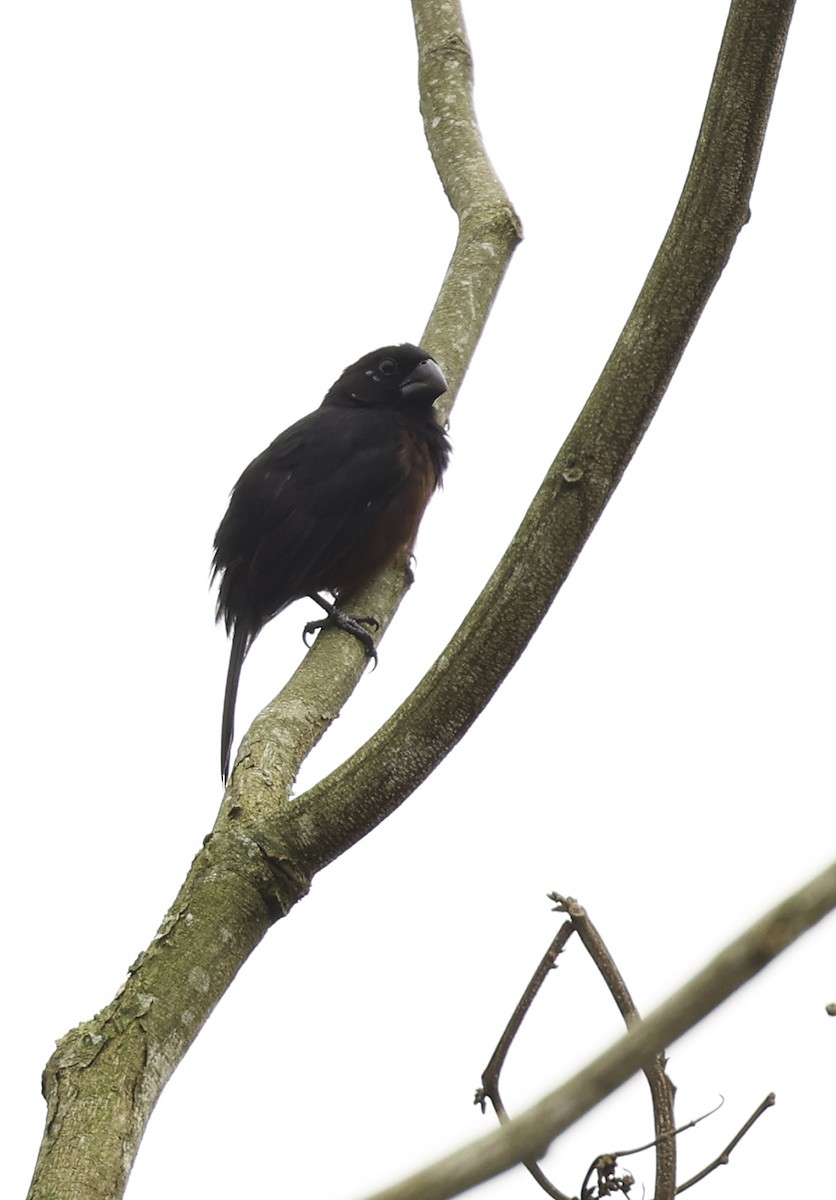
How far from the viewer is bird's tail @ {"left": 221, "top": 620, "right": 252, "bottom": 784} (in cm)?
→ 433

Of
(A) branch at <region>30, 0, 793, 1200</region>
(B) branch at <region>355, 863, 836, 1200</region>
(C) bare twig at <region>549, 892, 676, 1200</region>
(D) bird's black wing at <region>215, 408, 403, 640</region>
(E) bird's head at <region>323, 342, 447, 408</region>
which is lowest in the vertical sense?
(B) branch at <region>355, 863, 836, 1200</region>

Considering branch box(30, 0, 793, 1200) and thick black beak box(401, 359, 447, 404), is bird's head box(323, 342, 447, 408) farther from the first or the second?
branch box(30, 0, 793, 1200)

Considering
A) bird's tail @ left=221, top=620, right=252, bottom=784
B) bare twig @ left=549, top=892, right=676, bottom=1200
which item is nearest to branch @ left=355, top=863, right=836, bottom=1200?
bare twig @ left=549, top=892, right=676, bottom=1200

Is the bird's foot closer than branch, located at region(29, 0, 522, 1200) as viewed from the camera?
No

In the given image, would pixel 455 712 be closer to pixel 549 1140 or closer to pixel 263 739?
pixel 263 739

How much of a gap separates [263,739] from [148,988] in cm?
90

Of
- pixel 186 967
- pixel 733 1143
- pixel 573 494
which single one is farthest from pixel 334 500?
pixel 733 1143

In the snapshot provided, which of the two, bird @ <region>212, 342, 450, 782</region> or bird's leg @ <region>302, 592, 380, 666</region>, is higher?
bird @ <region>212, 342, 450, 782</region>

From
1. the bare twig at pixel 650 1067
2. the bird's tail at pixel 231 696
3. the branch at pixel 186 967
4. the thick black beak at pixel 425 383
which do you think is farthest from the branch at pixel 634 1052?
Answer: the thick black beak at pixel 425 383

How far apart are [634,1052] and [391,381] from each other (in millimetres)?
4627

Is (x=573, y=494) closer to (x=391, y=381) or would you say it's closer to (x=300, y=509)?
(x=300, y=509)

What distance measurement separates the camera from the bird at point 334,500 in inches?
182

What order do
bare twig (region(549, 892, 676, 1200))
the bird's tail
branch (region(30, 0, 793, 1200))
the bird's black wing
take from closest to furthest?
bare twig (region(549, 892, 676, 1200)), branch (region(30, 0, 793, 1200)), the bird's tail, the bird's black wing

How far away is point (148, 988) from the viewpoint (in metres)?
2.14
